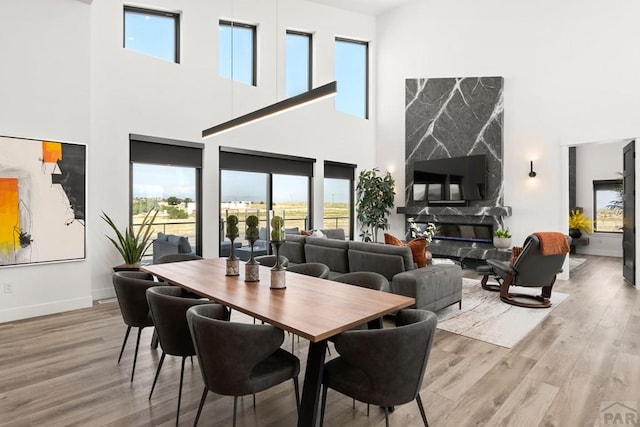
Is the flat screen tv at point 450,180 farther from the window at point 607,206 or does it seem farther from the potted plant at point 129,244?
the potted plant at point 129,244

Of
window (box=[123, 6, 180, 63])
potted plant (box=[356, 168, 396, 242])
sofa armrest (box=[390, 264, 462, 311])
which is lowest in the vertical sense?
sofa armrest (box=[390, 264, 462, 311])

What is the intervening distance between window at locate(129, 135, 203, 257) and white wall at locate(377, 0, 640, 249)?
5.42 metres

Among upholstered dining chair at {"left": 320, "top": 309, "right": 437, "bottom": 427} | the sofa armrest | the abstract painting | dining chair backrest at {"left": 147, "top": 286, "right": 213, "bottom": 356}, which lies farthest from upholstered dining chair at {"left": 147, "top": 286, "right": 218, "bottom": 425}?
the abstract painting

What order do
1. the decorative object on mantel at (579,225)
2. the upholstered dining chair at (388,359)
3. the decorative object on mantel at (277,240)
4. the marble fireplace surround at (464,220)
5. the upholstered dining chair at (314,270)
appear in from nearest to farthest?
the upholstered dining chair at (388,359)
the decorative object on mantel at (277,240)
the upholstered dining chair at (314,270)
the marble fireplace surround at (464,220)
the decorative object on mantel at (579,225)

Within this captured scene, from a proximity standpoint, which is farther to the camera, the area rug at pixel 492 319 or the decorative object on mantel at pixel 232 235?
the area rug at pixel 492 319

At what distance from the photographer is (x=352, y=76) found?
8695 millimetres

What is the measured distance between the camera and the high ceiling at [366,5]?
25.5ft

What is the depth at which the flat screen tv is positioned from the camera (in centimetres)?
700

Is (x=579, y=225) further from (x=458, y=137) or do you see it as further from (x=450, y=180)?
(x=458, y=137)

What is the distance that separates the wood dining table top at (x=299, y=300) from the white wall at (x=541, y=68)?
5517 mm

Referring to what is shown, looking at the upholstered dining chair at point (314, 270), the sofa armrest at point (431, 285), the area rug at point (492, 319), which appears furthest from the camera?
the sofa armrest at point (431, 285)

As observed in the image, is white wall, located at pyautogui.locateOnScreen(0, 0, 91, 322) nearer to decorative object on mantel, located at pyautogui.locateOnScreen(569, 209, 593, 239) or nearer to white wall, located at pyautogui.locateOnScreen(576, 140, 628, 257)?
white wall, located at pyautogui.locateOnScreen(576, 140, 628, 257)

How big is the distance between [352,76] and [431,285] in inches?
250

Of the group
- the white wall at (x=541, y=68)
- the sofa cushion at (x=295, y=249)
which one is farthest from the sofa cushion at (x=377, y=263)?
the white wall at (x=541, y=68)
